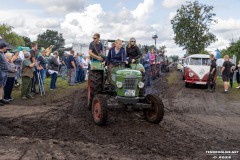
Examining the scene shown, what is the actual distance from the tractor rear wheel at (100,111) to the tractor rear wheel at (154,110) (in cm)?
128

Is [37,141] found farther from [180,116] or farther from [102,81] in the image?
[180,116]

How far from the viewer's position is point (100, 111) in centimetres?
716

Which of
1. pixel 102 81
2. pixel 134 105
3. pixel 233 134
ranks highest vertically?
pixel 102 81

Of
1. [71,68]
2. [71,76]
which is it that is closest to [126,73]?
[71,68]

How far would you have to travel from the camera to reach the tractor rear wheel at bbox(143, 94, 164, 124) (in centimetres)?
753

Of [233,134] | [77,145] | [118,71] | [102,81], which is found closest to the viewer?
[77,145]

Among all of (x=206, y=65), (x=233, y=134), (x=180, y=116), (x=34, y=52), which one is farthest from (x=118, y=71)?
(x=206, y=65)

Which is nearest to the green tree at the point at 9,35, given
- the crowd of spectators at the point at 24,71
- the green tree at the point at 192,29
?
the green tree at the point at 192,29

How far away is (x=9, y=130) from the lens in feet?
21.7

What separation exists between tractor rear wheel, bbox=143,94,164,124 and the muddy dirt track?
0.18 meters

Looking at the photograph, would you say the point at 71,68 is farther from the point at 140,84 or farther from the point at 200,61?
the point at 140,84

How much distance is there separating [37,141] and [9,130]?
1220 millimetres

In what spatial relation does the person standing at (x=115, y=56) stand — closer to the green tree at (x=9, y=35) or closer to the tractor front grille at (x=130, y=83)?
the tractor front grille at (x=130, y=83)

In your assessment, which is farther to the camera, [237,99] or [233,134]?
[237,99]
